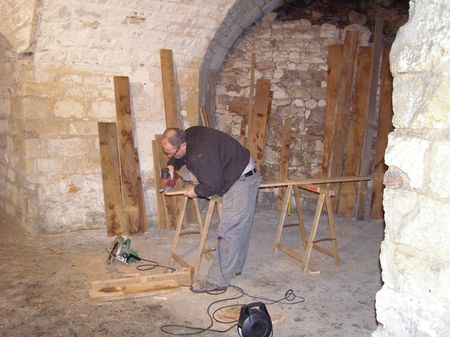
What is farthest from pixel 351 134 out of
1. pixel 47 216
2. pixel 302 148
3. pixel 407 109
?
pixel 407 109

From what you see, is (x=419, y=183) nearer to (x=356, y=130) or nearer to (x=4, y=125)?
(x=356, y=130)

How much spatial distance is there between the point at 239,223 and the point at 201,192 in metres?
0.43

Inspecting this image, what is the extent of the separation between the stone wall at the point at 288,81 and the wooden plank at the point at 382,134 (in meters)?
0.69

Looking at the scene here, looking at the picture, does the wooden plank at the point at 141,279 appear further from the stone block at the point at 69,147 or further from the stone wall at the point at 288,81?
the stone wall at the point at 288,81

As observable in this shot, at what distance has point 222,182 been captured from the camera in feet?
13.0

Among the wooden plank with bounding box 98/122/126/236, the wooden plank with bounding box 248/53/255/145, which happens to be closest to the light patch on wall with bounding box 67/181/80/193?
the wooden plank with bounding box 98/122/126/236

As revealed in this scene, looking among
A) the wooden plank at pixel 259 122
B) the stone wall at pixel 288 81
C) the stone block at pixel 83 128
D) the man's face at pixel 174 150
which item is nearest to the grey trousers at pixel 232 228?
the man's face at pixel 174 150

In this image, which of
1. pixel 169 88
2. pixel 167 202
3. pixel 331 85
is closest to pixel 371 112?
pixel 331 85

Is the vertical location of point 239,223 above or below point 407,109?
below

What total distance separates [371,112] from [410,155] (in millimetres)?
4662

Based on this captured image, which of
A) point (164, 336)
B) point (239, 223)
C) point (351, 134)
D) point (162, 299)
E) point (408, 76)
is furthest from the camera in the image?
point (351, 134)

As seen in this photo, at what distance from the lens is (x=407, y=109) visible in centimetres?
205

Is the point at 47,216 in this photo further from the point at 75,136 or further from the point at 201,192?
the point at 201,192

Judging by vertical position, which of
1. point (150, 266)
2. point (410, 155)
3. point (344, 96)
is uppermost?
point (344, 96)
